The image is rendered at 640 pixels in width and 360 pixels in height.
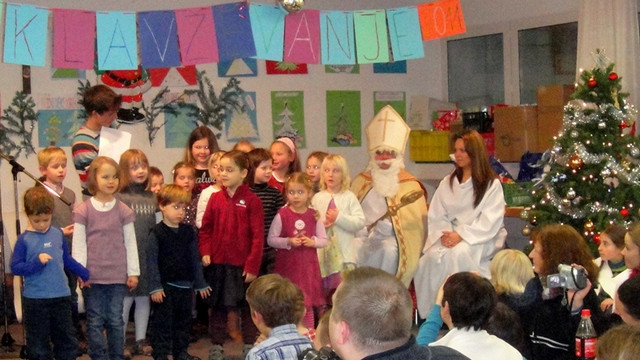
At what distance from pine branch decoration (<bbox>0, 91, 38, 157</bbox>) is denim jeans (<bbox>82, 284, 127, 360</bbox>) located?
275 centimetres

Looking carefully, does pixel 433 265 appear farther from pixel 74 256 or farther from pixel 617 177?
pixel 74 256

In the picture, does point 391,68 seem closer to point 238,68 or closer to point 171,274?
point 238,68

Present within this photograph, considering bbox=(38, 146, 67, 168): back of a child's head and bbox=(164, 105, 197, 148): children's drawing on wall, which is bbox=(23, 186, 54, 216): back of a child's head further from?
bbox=(164, 105, 197, 148): children's drawing on wall

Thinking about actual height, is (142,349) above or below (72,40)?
below

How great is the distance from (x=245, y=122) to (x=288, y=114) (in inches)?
17.3

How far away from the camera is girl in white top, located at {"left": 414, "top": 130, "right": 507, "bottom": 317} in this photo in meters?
6.18

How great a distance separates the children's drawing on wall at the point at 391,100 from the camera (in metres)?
8.90

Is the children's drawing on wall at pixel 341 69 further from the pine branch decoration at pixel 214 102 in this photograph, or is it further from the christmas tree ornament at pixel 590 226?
the christmas tree ornament at pixel 590 226

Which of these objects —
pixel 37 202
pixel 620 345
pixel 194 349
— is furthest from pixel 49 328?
pixel 620 345

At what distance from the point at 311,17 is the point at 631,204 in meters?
2.70

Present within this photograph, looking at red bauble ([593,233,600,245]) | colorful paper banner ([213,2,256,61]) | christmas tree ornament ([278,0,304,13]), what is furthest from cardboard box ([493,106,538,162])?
colorful paper banner ([213,2,256,61])

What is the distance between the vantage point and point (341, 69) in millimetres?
8727

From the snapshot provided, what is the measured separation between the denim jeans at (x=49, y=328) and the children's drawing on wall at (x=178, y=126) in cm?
316

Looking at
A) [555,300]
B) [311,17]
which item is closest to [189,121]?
[311,17]
